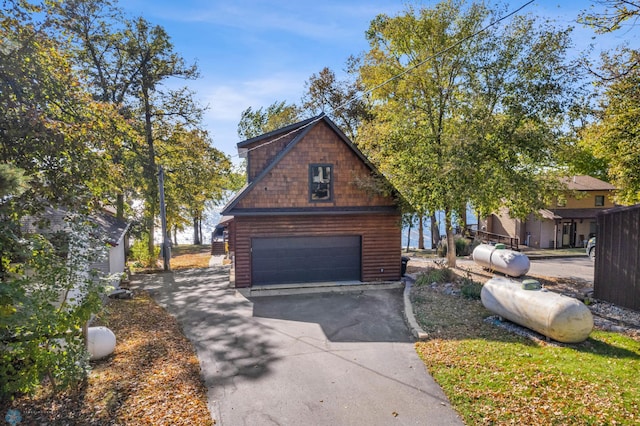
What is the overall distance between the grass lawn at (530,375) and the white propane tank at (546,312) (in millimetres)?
358

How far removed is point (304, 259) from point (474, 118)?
9336 mm

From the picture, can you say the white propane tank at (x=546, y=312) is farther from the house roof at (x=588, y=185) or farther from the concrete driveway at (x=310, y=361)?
the house roof at (x=588, y=185)

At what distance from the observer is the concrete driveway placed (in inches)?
249

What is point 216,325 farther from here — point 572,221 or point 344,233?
point 572,221

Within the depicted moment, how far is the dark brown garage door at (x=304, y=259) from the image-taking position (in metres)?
15.5

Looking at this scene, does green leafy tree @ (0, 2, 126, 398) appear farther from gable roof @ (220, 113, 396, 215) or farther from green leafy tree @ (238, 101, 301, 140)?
green leafy tree @ (238, 101, 301, 140)

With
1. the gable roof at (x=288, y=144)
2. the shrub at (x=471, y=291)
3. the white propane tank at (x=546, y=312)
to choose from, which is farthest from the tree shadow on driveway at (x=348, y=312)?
the gable roof at (x=288, y=144)

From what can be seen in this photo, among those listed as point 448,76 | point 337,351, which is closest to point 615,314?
point 337,351

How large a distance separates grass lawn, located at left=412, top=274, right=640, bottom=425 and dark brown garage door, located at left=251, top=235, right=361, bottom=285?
604cm

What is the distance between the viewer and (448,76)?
712 inches

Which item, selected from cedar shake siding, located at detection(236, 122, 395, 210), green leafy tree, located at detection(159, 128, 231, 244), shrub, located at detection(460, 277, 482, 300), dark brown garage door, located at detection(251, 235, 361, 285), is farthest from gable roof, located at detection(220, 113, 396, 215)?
green leafy tree, located at detection(159, 128, 231, 244)

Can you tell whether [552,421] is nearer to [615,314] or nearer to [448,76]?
[615,314]

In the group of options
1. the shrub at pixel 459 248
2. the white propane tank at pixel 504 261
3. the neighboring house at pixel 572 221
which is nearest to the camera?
the white propane tank at pixel 504 261

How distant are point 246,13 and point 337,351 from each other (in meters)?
9.55
